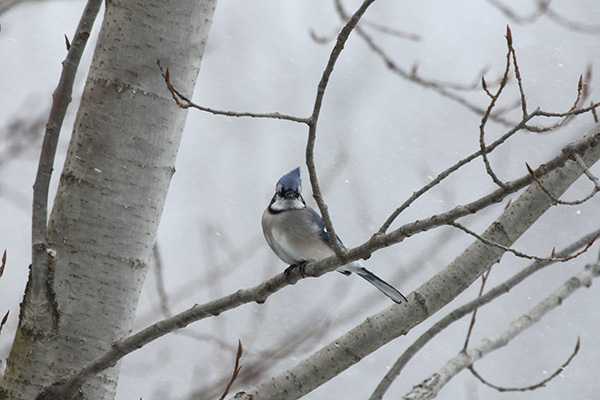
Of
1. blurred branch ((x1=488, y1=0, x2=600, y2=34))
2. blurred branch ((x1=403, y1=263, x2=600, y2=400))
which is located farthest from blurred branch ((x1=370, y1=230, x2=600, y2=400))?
blurred branch ((x1=488, y1=0, x2=600, y2=34))

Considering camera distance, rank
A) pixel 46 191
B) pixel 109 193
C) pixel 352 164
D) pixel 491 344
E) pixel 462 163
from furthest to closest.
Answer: pixel 352 164 < pixel 491 344 < pixel 109 193 < pixel 46 191 < pixel 462 163

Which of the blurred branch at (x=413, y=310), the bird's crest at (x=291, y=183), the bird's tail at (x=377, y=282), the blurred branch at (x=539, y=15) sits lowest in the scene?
the blurred branch at (x=413, y=310)

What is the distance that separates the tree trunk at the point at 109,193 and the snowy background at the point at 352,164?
13.4 ft

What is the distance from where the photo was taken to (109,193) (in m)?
1.53

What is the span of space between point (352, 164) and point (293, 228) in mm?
3364

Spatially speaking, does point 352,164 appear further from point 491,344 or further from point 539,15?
point 491,344

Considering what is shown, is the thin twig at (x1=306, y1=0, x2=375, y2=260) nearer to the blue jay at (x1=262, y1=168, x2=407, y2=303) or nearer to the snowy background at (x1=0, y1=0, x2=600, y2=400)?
the blue jay at (x1=262, y1=168, x2=407, y2=303)

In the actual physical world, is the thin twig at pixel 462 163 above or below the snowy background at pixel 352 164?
below

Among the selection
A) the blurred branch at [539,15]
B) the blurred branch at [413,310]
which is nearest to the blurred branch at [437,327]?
the blurred branch at [413,310]

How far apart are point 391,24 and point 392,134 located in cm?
121

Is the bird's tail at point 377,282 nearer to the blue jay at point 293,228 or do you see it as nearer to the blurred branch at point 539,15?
the blue jay at point 293,228

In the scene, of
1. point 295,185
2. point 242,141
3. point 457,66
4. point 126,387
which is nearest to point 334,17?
point 457,66

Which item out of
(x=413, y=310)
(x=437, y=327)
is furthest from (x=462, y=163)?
(x=437, y=327)

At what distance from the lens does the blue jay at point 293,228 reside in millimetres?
2246
